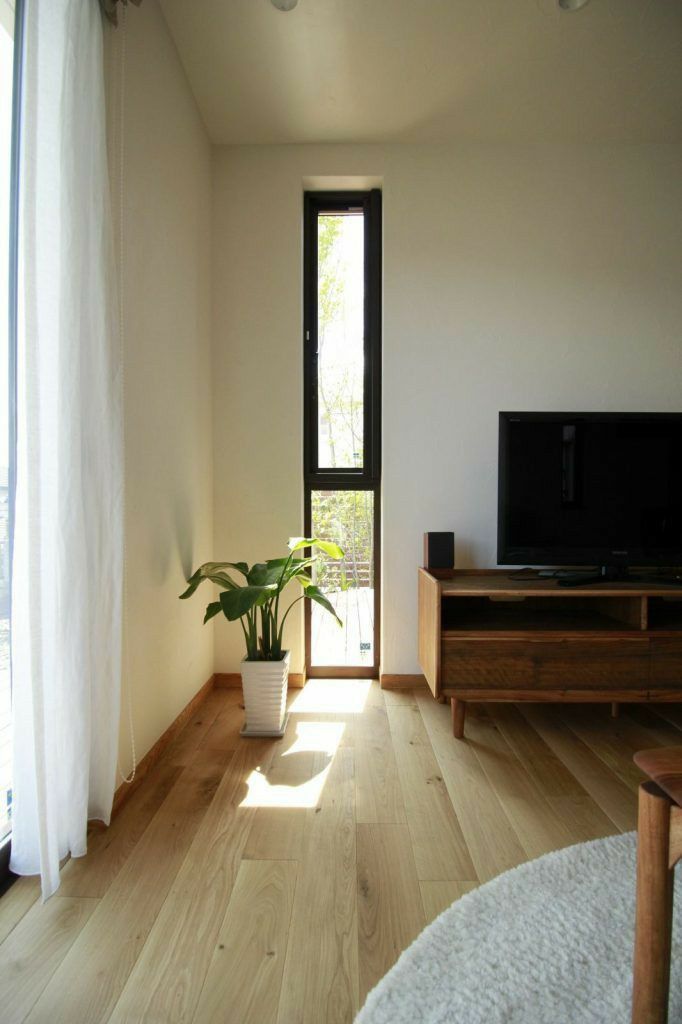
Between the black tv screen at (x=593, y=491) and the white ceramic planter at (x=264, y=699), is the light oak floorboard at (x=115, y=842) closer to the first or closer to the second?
the white ceramic planter at (x=264, y=699)

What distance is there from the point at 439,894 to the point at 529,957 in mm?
241

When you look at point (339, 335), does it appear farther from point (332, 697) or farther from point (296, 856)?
point (296, 856)

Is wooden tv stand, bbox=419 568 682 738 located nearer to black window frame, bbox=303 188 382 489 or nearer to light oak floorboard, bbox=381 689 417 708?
light oak floorboard, bbox=381 689 417 708

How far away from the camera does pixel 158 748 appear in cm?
196

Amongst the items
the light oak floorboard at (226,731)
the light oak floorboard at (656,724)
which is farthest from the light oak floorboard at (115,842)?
the light oak floorboard at (656,724)

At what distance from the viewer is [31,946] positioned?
113cm

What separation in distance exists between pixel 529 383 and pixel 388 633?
140 centimetres

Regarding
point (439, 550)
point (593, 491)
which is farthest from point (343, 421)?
point (593, 491)

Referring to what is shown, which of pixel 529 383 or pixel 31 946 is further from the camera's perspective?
pixel 529 383

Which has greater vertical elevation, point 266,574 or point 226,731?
point 266,574

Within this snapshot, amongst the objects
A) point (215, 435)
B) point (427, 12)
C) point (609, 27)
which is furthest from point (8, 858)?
point (609, 27)

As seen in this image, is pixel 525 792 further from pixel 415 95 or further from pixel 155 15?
pixel 155 15

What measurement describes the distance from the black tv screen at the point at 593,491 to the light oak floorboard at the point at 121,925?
5.11ft

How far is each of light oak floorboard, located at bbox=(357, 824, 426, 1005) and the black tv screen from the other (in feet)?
4.02
